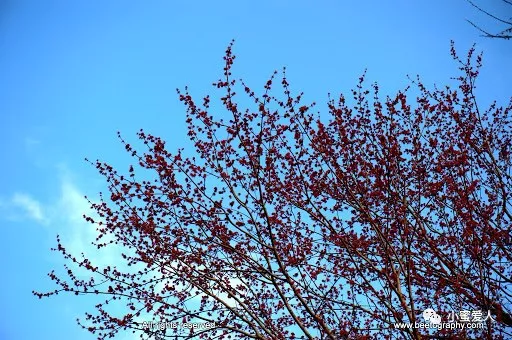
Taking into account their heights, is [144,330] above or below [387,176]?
below

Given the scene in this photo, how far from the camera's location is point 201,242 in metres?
6.45

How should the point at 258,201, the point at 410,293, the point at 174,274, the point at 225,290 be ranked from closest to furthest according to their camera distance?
the point at 410,293 → the point at 225,290 → the point at 174,274 → the point at 258,201

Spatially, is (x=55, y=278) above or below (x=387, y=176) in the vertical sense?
below

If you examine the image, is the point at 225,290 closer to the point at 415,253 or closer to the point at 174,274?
the point at 174,274

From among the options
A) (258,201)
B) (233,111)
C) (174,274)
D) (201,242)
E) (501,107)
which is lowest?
(174,274)

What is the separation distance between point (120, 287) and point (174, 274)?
41.5 inches

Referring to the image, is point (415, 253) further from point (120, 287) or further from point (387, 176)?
point (120, 287)

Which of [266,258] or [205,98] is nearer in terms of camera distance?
[266,258]

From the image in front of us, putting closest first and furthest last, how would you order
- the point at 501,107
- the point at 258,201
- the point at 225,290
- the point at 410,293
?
1. the point at 410,293
2. the point at 225,290
3. the point at 258,201
4. the point at 501,107

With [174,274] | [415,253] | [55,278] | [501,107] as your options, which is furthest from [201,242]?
[501,107]

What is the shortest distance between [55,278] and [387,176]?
6225 millimetres

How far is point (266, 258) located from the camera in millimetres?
6109

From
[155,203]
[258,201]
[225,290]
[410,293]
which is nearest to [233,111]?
[258,201]

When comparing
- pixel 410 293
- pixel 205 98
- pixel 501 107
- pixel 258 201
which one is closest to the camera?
pixel 410 293
